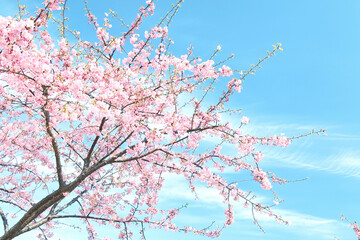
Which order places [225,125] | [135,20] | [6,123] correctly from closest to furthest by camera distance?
[225,125] → [135,20] → [6,123]

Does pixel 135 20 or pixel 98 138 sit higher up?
pixel 135 20

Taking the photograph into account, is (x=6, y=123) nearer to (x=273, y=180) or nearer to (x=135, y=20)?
(x=135, y=20)

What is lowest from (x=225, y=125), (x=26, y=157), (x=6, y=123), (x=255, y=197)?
(x=255, y=197)

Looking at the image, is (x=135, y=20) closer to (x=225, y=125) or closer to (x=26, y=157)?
(x=225, y=125)

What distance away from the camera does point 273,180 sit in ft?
26.5

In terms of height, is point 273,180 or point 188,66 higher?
point 188,66

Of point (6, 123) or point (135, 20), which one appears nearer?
point (135, 20)

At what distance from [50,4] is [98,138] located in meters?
3.55

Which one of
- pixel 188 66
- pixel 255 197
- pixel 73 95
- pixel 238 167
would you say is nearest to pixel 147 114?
pixel 188 66

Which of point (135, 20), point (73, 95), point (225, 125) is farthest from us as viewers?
point (135, 20)

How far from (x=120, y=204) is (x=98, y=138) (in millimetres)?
3343

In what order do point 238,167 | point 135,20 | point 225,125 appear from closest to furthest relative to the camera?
point 225,125 → point 238,167 → point 135,20

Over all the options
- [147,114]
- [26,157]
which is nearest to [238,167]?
[147,114]

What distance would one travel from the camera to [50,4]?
26.0ft
